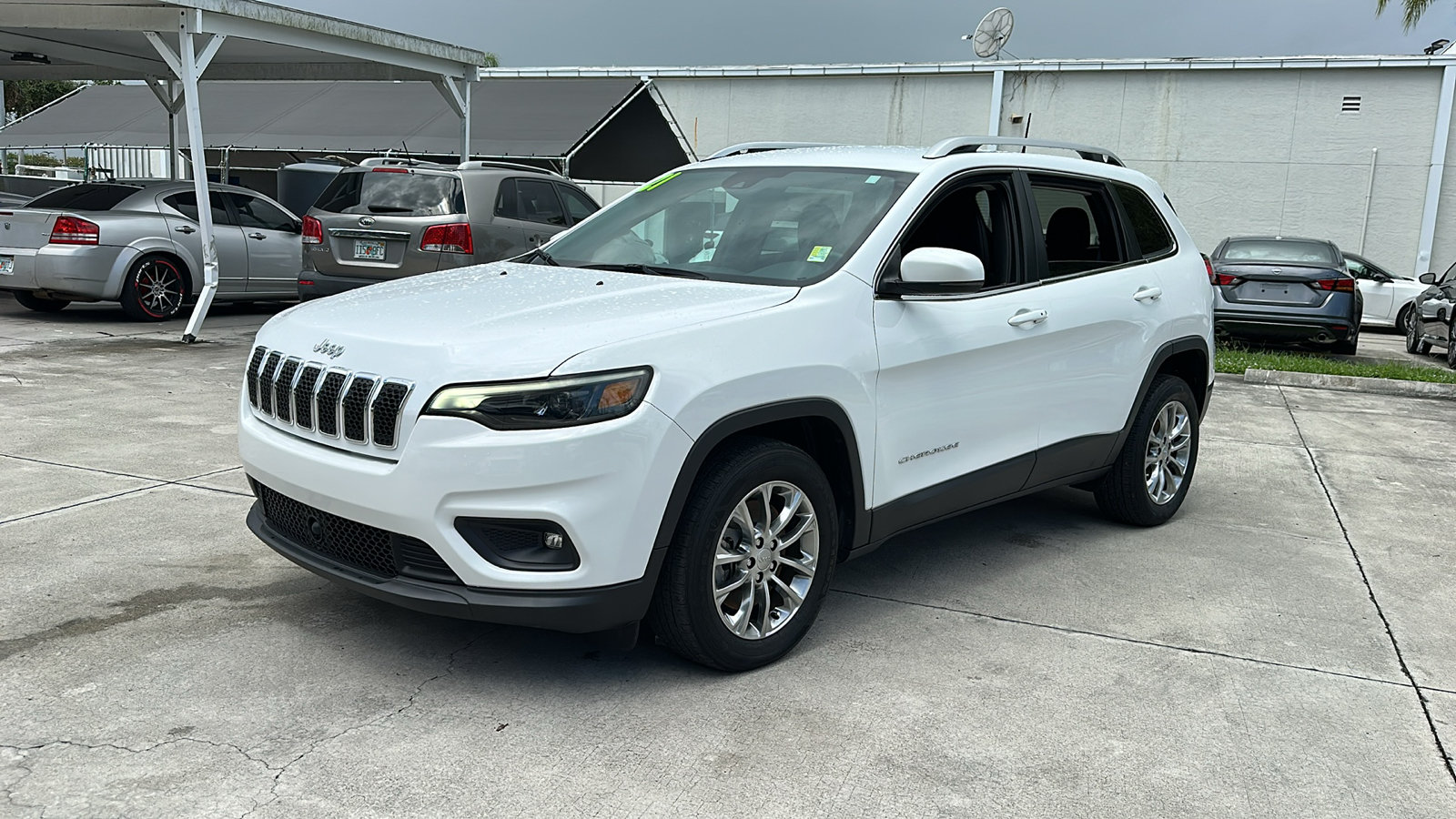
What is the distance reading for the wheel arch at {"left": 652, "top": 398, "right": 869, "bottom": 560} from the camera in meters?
3.42

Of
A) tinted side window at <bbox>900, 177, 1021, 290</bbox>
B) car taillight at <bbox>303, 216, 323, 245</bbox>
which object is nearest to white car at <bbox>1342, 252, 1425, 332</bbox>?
car taillight at <bbox>303, 216, 323, 245</bbox>

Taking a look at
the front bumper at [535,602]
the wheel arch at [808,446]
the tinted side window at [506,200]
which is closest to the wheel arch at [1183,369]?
the wheel arch at [808,446]

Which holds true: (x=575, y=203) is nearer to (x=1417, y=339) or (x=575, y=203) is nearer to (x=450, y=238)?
(x=450, y=238)

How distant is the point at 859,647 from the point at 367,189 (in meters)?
8.22

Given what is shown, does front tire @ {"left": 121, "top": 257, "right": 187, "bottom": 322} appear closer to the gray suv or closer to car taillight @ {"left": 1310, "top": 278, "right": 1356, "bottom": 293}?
the gray suv

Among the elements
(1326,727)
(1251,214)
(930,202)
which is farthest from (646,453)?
(1251,214)

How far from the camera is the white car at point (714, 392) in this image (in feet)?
10.7

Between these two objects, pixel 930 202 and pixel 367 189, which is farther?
pixel 367 189

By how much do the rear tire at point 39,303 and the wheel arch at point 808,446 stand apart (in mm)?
11989

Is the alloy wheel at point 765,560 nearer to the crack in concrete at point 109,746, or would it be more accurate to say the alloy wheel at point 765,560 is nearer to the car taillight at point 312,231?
the crack in concrete at point 109,746

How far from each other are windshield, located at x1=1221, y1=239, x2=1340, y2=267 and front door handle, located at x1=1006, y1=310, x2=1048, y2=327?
1020 centimetres

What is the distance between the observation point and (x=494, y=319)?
3562mm

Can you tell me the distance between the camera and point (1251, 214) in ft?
68.5

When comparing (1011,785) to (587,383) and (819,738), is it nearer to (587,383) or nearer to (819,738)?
(819,738)
